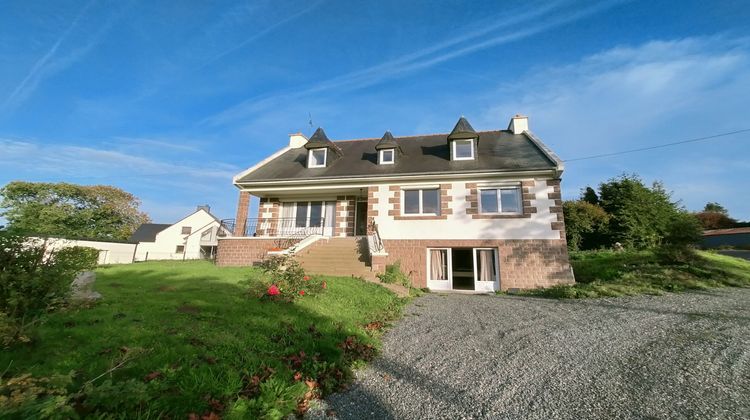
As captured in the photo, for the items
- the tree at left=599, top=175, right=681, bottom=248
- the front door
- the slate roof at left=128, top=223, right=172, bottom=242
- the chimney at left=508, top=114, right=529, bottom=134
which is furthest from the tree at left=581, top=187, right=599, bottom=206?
the slate roof at left=128, top=223, right=172, bottom=242

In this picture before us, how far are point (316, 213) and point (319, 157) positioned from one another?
319cm

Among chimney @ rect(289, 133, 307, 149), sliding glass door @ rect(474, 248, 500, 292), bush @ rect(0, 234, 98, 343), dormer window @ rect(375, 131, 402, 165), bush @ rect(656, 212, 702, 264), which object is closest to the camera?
bush @ rect(0, 234, 98, 343)

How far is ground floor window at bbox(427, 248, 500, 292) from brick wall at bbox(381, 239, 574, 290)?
0.27 m

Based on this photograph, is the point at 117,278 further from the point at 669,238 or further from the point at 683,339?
the point at 669,238

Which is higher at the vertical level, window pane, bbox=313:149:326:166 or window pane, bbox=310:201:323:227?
window pane, bbox=313:149:326:166

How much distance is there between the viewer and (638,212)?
61.4 feet

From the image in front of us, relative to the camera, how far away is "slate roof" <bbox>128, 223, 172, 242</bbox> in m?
38.3

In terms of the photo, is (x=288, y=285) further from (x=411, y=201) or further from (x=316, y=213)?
(x=316, y=213)

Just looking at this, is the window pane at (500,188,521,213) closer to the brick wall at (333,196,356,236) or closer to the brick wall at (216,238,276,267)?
the brick wall at (333,196,356,236)

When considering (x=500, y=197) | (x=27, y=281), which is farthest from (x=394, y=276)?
(x=27, y=281)

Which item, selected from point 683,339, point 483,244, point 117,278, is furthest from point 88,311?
point 483,244

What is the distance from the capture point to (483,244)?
12961mm

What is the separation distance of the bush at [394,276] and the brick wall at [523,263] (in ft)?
2.81

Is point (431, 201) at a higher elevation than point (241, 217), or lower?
higher
